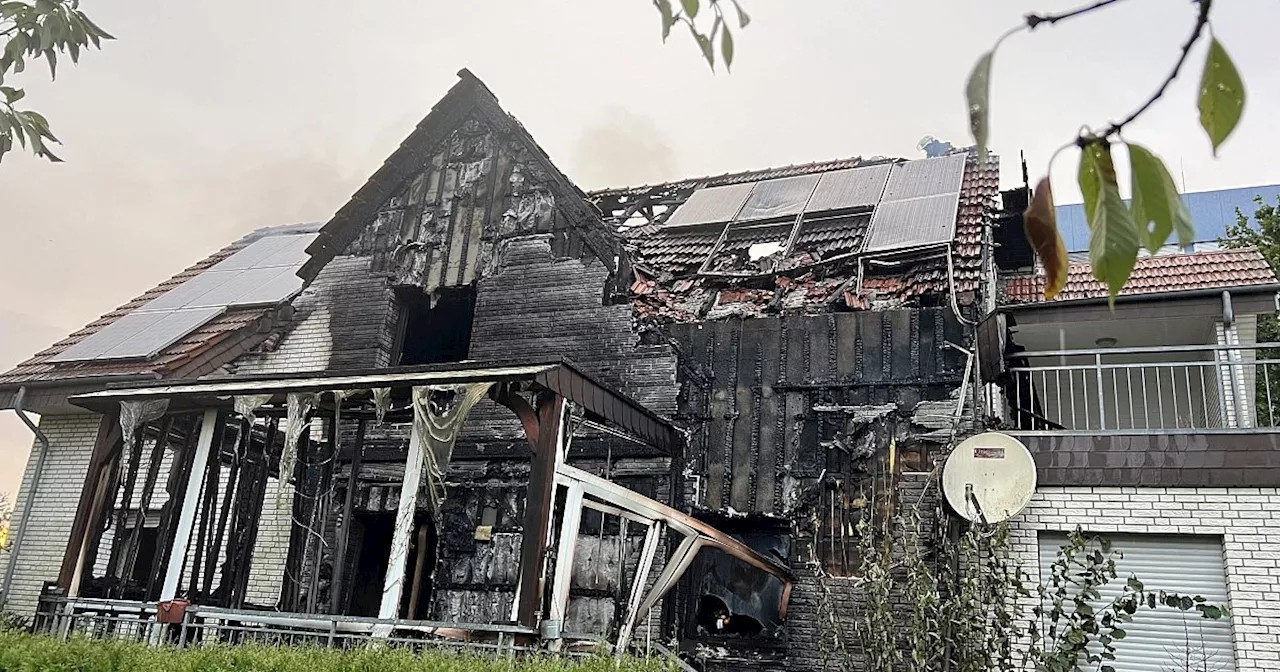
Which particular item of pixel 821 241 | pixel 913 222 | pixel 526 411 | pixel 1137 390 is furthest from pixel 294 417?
pixel 1137 390

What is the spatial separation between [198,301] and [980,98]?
51.0ft

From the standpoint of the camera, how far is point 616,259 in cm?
1269

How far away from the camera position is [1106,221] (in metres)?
1.34

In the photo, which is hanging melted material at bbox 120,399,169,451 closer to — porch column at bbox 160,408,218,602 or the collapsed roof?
porch column at bbox 160,408,218,602

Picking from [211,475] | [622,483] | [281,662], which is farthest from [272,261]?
[281,662]

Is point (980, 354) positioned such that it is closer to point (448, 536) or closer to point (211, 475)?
point (448, 536)

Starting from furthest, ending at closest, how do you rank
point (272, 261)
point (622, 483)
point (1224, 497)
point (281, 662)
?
point (272, 261)
point (622, 483)
point (1224, 497)
point (281, 662)

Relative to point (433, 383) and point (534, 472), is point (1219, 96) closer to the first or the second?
point (534, 472)

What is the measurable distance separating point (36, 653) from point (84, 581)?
3509 millimetres

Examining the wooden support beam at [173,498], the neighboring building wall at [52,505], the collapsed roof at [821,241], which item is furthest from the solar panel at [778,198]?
the neighboring building wall at [52,505]

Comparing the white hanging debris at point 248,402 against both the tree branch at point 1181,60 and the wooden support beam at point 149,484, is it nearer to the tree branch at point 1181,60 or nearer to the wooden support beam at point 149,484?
the wooden support beam at point 149,484

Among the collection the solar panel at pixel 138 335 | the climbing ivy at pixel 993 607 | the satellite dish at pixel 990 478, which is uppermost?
the solar panel at pixel 138 335

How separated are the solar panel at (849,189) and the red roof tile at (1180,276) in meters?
2.17

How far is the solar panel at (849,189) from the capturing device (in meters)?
12.8
